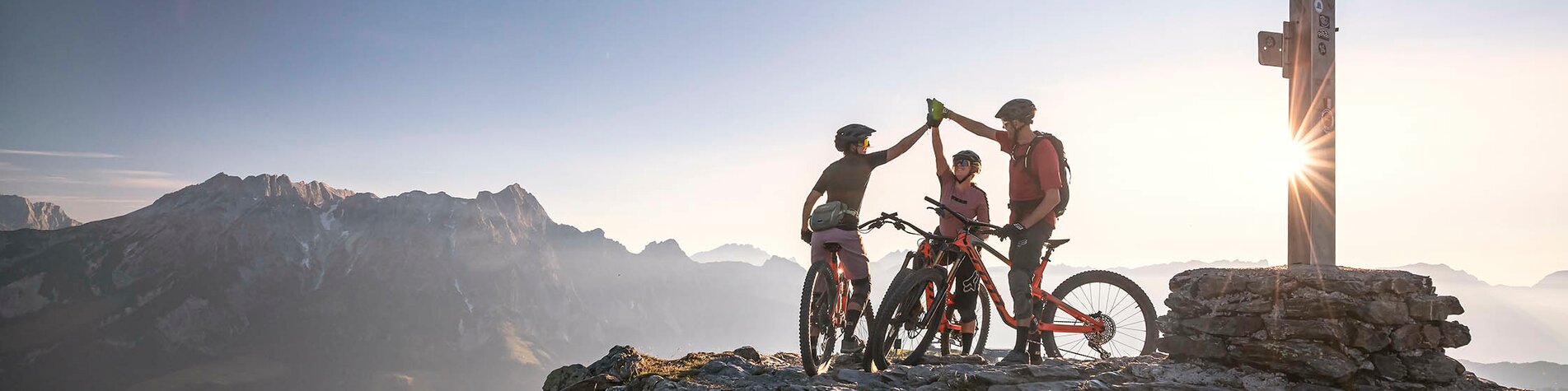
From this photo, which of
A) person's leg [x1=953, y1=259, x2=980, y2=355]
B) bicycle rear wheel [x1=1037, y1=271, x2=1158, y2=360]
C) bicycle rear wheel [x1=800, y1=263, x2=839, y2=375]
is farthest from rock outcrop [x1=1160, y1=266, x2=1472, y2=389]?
bicycle rear wheel [x1=800, y1=263, x2=839, y2=375]

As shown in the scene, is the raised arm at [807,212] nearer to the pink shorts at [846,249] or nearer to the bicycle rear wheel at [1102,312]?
the pink shorts at [846,249]

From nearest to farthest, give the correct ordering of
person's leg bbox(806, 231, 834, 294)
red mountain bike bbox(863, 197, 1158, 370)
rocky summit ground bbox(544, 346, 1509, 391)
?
rocky summit ground bbox(544, 346, 1509, 391) → red mountain bike bbox(863, 197, 1158, 370) → person's leg bbox(806, 231, 834, 294)

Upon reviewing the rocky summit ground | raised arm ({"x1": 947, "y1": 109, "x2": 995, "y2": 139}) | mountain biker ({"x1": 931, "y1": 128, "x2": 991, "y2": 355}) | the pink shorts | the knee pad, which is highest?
raised arm ({"x1": 947, "y1": 109, "x2": 995, "y2": 139})

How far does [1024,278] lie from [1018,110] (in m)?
1.79

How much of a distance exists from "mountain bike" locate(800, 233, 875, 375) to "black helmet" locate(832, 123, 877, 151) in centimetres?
117

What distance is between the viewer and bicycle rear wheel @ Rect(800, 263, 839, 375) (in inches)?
293

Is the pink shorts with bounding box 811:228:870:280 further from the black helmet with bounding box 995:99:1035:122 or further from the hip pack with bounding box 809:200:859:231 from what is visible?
the black helmet with bounding box 995:99:1035:122

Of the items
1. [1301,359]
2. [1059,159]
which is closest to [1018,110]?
[1059,159]

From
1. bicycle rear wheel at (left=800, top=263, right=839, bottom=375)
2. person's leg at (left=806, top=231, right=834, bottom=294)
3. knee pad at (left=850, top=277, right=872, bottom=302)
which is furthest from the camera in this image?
knee pad at (left=850, top=277, right=872, bottom=302)

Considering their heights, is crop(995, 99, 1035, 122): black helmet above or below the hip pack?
above

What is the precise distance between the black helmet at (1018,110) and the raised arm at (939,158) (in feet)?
2.79

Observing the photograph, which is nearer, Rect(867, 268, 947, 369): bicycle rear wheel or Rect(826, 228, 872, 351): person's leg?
Rect(867, 268, 947, 369): bicycle rear wheel

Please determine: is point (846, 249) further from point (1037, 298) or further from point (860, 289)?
point (1037, 298)

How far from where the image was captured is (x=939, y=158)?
9609 millimetres
